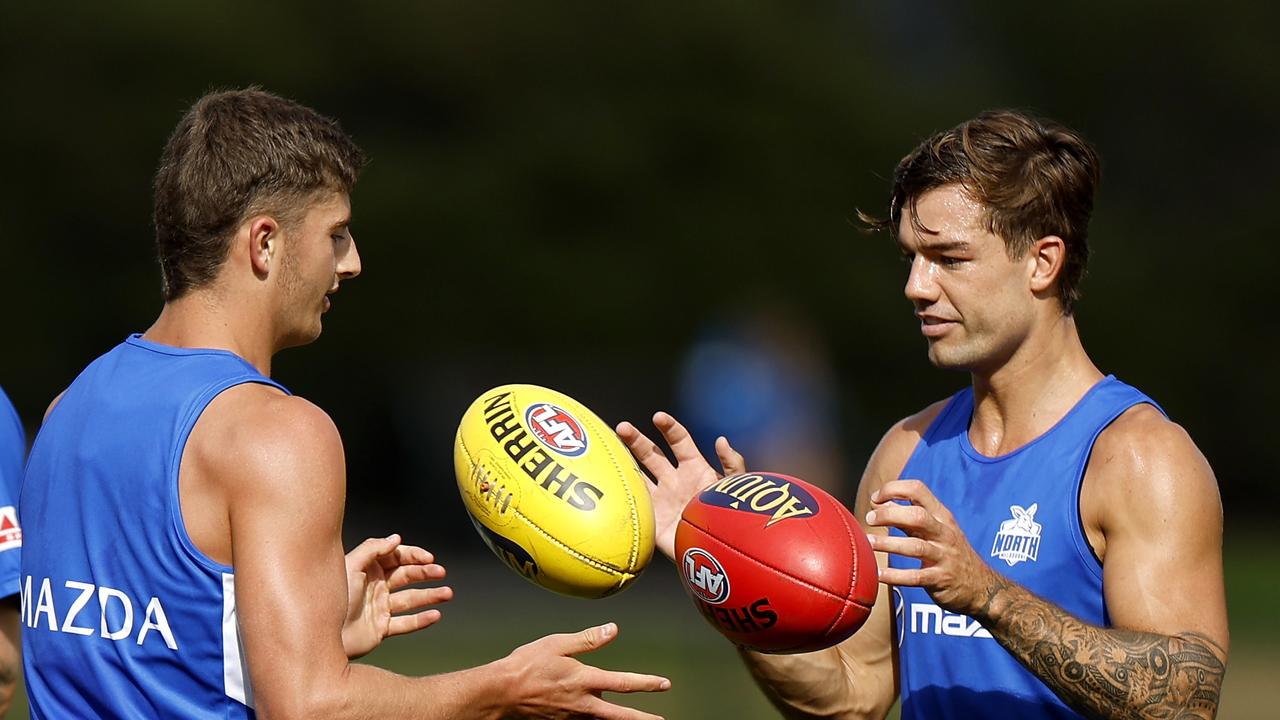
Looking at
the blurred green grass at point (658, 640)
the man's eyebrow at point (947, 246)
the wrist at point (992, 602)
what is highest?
the man's eyebrow at point (947, 246)

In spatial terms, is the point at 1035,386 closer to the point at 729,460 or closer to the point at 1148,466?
the point at 1148,466

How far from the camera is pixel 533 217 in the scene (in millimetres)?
22641

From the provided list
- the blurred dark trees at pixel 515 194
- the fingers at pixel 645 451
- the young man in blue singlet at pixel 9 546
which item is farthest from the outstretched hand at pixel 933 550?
the blurred dark trees at pixel 515 194

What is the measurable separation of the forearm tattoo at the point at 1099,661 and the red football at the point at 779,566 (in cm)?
44

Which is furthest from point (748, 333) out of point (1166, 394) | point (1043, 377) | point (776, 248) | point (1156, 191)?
point (1156, 191)

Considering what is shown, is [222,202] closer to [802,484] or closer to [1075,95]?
[802,484]

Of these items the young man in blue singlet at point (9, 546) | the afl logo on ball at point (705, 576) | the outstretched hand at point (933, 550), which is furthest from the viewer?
the young man in blue singlet at point (9, 546)

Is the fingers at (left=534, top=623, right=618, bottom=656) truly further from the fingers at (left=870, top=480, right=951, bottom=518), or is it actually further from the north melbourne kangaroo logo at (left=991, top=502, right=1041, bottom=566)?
the north melbourne kangaroo logo at (left=991, top=502, right=1041, bottom=566)

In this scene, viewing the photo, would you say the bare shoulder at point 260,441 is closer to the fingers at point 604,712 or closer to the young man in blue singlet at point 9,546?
the fingers at point 604,712

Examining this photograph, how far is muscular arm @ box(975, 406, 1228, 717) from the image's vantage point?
13.1 ft

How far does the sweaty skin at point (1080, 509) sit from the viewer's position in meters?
4.00

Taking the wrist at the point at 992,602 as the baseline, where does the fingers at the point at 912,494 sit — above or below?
above

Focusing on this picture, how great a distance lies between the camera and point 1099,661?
4.00m

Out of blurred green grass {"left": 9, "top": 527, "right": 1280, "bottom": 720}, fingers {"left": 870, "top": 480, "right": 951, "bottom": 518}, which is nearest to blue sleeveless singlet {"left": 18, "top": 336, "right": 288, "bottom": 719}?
fingers {"left": 870, "top": 480, "right": 951, "bottom": 518}
